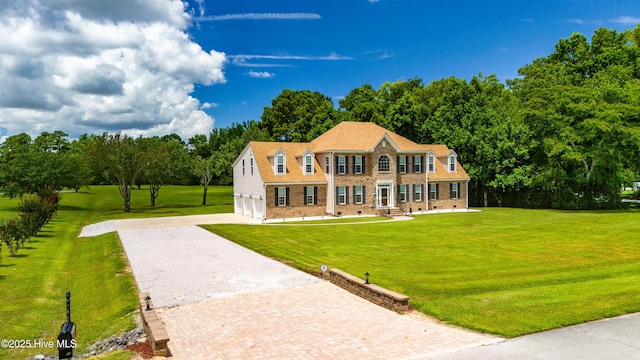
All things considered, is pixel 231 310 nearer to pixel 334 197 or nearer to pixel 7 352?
pixel 7 352

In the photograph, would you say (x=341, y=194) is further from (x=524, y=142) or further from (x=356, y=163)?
(x=524, y=142)

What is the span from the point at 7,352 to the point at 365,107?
47.9m

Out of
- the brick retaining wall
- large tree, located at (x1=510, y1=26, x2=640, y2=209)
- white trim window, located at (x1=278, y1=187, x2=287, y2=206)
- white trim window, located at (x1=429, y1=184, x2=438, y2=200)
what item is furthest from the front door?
the brick retaining wall

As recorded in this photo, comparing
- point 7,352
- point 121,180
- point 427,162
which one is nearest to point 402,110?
point 427,162

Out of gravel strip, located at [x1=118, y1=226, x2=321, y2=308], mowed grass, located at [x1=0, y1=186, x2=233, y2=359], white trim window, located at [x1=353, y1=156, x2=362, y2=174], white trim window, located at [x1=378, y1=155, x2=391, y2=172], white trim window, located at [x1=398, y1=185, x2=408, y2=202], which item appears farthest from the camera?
white trim window, located at [x1=398, y1=185, x2=408, y2=202]

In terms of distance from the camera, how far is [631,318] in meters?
10.2

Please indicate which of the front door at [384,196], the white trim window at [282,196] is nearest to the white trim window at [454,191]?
the front door at [384,196]

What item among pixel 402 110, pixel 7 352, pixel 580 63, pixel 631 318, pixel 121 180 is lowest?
pixel 7 352

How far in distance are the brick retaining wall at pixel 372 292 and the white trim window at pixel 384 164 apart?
81.8ft

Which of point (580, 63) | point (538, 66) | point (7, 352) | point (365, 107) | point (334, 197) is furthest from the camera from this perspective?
point (538, 66)

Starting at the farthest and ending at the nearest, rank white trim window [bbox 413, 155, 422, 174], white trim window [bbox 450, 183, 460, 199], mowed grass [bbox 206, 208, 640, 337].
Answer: white trim window [bbox 450, 183, 460, 199], white trim window [bbox 413, 155, 422, 174], mowed grass [bbox 206, 208, 640, 337]

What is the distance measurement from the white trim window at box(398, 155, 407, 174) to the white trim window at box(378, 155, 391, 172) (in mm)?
1604

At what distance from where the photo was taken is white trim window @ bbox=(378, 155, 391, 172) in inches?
1531

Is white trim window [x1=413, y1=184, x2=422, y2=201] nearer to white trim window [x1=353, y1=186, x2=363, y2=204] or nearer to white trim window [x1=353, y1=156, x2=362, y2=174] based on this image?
white trim window [x1=353, y1=186, x2=363, y2=204]
